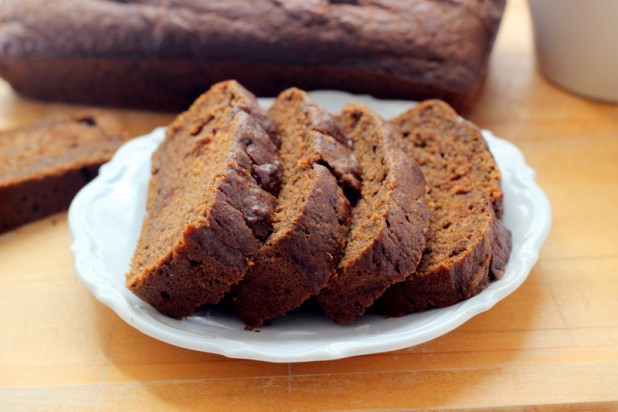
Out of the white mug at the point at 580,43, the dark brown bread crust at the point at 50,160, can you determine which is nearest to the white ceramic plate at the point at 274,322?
the dark brown bread crust at the point at 50,160

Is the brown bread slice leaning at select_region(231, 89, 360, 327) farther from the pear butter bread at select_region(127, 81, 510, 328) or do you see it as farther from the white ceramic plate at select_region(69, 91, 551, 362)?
the white ceramic plate at select_region(69, 91, 551, 362)

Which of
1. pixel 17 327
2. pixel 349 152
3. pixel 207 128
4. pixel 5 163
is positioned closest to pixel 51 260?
pixel 17 327

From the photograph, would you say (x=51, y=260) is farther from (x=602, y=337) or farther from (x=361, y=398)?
(x=602, y=337)

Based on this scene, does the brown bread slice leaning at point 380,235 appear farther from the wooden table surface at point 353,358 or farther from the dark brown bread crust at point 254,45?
the dark brown bread crust at point 254,45

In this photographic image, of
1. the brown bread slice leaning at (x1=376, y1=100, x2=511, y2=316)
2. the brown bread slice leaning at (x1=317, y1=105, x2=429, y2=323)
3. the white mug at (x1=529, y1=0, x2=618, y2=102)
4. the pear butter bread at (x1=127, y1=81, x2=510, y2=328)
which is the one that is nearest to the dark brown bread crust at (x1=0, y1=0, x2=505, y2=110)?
the white mug at (x1=529, y1=0, x2=618, y2=102)

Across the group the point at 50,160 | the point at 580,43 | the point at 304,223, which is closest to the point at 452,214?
the point at 304,223

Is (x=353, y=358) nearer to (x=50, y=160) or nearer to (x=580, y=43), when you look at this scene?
(x=50, y=160)
